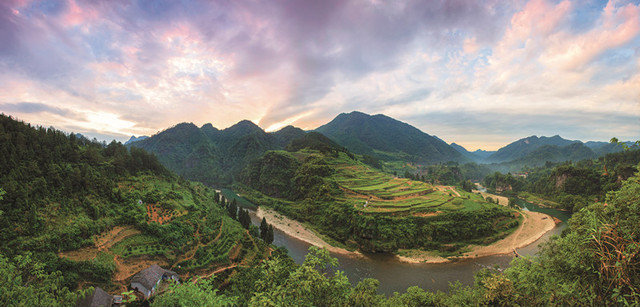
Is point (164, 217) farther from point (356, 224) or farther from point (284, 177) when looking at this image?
point (284, 177)

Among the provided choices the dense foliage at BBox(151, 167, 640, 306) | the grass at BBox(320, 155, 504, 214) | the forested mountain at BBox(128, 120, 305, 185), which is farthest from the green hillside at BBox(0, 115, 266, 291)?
the forested mountain at BBox(128, 120, 305, 185)

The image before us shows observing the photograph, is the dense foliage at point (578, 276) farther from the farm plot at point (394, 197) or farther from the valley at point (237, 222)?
the farm plot at point (394, 197)

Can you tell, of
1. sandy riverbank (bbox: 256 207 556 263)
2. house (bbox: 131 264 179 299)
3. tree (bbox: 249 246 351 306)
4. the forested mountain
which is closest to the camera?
tree (bbox: 249 246 351 306)

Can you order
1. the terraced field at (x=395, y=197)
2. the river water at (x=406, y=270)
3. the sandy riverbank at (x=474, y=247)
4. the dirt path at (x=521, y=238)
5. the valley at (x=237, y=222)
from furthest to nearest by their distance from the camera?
the terraced field at (x=395, y=197)
the dirt path at (x=521, y=238)
the sandy riverbank at (x=474, y=247)
the river water at (x=406, y=270)
the valley at (x=237, y=222)

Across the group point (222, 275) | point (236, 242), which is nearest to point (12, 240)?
point (222, 275)

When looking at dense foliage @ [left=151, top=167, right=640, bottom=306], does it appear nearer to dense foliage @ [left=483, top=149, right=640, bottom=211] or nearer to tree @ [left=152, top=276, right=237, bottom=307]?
tree @ [left=152, top=276, right=237, bottom=307]

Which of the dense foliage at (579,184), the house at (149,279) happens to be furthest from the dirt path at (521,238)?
the house at (149,279)

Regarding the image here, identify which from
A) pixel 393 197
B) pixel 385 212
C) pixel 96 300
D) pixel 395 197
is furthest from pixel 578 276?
pixel 395 197
